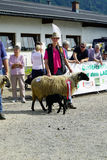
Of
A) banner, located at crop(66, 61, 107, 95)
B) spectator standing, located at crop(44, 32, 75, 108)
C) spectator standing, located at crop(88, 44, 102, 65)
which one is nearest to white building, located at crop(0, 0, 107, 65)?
spectator standing, located at crop(88, 44, 102, 65)

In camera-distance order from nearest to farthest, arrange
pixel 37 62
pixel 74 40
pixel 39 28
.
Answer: pixel 37 62 → pixel 39 28 → pixel 74 40

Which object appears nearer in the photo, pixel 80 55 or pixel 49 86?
pixel 49 86

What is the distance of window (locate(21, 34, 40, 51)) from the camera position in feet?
63.4

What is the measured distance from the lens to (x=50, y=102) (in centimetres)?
731

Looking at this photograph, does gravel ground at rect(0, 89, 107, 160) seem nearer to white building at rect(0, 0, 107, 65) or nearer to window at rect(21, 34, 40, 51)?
white building at rect(0, 0, 107, 65)

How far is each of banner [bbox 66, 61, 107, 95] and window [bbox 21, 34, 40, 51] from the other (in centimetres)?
914

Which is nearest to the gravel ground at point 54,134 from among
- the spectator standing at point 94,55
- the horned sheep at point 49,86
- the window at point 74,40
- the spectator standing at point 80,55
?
the horned sheep at point 49,86

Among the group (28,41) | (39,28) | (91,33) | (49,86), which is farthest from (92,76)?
(91,33)

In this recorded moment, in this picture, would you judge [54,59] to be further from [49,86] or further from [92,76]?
[92,76]

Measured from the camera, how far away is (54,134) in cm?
534

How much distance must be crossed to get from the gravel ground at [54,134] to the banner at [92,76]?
225 centimetres

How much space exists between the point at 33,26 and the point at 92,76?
10057 mm

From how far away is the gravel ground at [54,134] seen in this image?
14.1ft

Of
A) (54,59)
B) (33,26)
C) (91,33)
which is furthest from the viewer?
(91,33)
